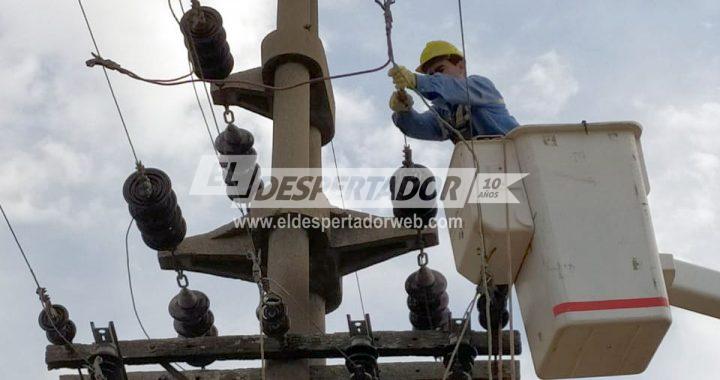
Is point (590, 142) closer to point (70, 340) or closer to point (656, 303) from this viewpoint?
point (656, 303)

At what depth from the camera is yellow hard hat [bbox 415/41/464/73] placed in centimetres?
675

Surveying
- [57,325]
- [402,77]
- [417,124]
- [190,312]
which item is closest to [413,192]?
[417,124]

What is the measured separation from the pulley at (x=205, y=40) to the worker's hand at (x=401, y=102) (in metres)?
1.02

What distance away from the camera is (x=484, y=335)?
616 cm

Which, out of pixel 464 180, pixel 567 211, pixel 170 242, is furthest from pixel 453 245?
pixel 170 242

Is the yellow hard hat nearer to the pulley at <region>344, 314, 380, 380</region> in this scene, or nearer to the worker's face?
the worker's face

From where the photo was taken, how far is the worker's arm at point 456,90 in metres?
6.14

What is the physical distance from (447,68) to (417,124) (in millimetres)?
359

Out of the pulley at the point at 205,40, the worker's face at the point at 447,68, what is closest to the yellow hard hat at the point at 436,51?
the worker's face at the point at 447,68

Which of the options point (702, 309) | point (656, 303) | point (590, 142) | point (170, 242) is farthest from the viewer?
point (170, 242)

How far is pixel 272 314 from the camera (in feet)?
19.6

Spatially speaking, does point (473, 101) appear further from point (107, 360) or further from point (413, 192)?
point (107, 360)

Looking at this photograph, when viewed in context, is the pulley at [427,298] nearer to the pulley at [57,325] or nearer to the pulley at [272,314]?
the pulley at [272,314]

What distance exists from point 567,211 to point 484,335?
1.41 metres
